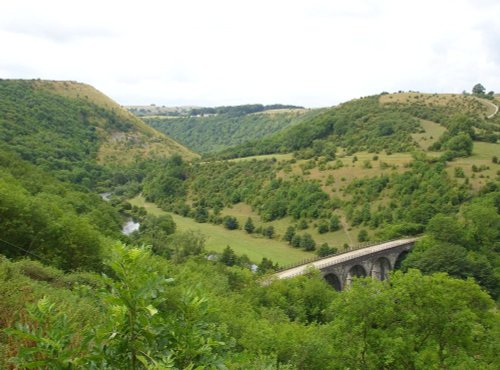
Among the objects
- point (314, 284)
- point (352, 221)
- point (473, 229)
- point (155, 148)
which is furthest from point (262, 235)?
point (155, 148)

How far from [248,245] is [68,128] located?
3267 inches

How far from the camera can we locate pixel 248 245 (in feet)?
236

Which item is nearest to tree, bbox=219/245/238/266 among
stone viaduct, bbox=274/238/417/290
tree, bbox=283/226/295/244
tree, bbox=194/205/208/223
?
stone viaduct, bbox=274/238/417/290

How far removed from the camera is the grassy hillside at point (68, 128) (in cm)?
10306

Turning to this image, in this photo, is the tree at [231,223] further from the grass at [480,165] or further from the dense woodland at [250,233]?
the grass at [480,165]

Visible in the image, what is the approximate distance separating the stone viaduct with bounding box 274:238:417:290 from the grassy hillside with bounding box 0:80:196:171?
221 ft

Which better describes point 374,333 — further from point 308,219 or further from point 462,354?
point 308,219

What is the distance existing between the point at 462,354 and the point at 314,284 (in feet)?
63.5

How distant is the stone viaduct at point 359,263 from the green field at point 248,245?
999 centimetres

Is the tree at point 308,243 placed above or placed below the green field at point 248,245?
above

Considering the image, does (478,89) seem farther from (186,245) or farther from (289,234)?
(186,245)

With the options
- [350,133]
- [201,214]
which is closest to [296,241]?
[201,214]

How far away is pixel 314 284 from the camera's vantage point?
3875 cm

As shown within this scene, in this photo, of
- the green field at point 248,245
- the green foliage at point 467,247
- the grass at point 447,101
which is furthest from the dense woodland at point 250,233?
the green field at point 248,245
